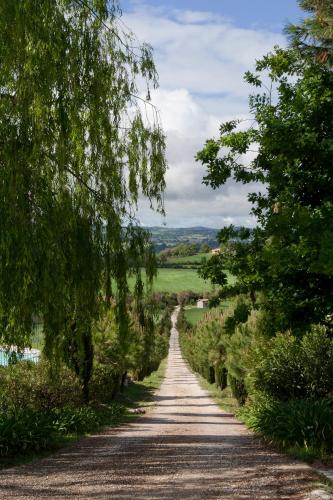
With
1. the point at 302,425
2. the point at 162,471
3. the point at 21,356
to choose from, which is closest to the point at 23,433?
the point at 21,356

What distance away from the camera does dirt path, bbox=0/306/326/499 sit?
9.15 metres

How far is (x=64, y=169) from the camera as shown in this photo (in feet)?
37.2

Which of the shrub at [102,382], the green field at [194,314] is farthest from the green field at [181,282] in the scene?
the shrub at [102,382]

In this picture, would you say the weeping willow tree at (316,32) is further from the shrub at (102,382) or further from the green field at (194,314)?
the green field at (194,314)

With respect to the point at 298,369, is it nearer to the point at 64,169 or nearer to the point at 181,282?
the point at 64,169

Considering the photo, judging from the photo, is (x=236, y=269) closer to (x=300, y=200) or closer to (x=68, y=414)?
(x=300, y=200)

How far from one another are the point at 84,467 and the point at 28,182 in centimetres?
583

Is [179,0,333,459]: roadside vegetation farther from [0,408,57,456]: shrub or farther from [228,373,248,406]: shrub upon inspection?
[228,373,248,406]: shrub

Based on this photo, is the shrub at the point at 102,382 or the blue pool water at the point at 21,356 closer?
the blue pool water at the point at 21,356

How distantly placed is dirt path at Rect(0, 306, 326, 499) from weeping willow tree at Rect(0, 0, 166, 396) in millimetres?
2413

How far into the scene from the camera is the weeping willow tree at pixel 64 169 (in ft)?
32.6

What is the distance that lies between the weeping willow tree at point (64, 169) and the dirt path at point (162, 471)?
7.92 feet

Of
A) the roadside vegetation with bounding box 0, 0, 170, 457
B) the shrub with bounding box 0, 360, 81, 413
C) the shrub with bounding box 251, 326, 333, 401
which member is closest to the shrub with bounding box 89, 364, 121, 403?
the shrub with bounding box 0, 360, 81, 413

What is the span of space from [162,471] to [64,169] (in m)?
6.23
